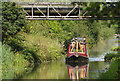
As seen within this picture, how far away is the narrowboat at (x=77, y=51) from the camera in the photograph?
3597 centimetres

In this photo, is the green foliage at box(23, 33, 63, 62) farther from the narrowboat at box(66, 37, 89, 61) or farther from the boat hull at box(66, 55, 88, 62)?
the boat hull at box(66, 55, 88, 62)

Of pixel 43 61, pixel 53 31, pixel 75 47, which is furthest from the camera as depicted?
pixel 53 31

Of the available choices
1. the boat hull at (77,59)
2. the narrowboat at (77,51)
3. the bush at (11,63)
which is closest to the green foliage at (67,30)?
the narrowboat at (77,51)

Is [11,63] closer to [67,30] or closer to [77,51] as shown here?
[77,51]

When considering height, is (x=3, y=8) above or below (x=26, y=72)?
above

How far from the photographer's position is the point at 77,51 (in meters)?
37.5

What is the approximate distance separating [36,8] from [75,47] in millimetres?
11533

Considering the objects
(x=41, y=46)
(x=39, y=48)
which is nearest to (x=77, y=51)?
(x=41, y=46)

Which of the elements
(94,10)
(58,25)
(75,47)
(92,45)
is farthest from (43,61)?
(92,45)

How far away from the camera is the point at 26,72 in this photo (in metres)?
27.2

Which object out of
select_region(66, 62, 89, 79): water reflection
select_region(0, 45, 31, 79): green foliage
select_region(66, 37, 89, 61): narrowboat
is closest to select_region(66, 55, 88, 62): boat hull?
select_region(66, 37, 89, 61): narrowboat

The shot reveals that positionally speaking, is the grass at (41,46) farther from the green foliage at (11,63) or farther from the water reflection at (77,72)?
the green foliage at (11,63)

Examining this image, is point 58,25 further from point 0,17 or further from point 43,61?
point 0,17

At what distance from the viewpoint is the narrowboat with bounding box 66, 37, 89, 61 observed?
35969 millimetres
